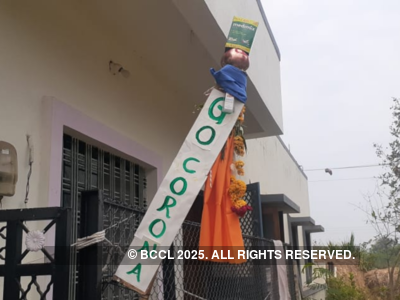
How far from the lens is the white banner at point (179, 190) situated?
69.9 inches

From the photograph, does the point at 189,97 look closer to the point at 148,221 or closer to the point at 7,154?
the point at 7,154

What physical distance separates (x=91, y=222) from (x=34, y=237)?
0.73 feet

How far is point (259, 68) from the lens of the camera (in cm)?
461

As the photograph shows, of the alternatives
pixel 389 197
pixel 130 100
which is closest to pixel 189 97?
pixel 130 100

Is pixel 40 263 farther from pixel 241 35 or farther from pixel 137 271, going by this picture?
pixel 241 35

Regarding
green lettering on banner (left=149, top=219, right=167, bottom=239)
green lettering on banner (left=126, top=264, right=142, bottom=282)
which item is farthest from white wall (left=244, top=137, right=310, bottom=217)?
green lettering on banner (left=126, top=264, right=142, bottom=282)

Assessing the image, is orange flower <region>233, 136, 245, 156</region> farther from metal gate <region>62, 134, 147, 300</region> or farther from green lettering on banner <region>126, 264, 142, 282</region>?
green lettering on banner <region>126, 264, 142, 282</region>

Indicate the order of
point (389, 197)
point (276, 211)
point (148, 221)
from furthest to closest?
point (389, 197), point (276, 211), point (148, 221)

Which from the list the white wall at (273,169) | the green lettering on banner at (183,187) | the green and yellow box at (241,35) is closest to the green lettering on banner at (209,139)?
the green lettering on banner at (183,187)

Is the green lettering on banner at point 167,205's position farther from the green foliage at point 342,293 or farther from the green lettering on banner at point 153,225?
the green foliage at point 342,293

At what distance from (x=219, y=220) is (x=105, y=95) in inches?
63.5

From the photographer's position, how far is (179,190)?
1.96 m

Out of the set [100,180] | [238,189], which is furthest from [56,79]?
[238,189]

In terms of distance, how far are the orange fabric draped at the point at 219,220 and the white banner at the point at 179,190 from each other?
1.03 ft
